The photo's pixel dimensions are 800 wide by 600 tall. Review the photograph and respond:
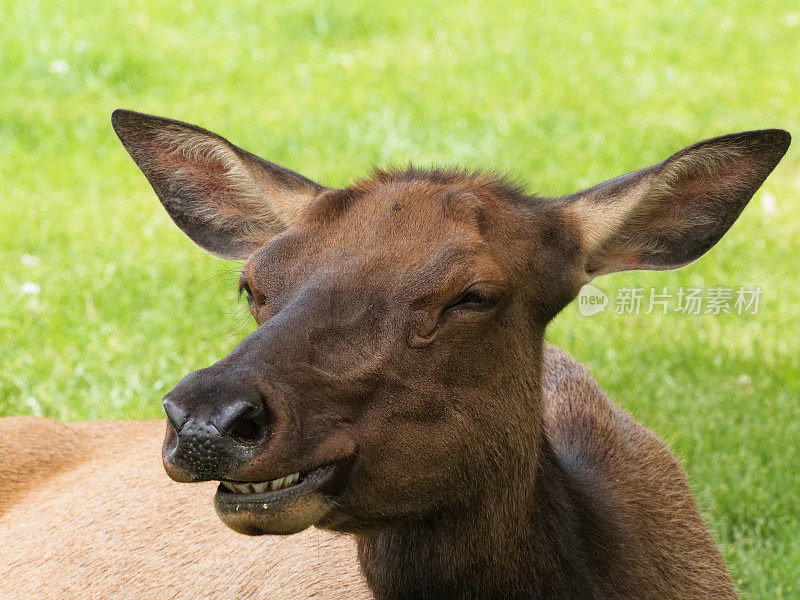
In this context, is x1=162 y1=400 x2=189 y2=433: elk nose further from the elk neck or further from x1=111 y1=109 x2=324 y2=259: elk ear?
x1=111 y1=109 x2=324 y2=259: elk ear

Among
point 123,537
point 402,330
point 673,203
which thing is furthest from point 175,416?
point 123,537

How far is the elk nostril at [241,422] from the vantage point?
291 cm

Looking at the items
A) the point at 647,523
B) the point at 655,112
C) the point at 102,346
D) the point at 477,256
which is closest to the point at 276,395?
the point at 477,256

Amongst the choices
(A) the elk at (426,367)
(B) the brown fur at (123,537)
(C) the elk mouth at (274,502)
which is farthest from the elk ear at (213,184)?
(C) the elk mouth at (274,502)

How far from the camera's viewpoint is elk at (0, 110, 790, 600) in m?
3.11

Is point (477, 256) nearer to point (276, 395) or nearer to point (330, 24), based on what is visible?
point (276, 395)

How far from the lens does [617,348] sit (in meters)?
7.92

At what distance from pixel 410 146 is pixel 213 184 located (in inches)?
238

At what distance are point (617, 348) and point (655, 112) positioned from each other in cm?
399
